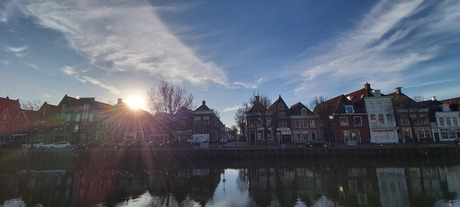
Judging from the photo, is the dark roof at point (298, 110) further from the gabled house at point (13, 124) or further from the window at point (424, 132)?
the gabled house at point (13, 124)

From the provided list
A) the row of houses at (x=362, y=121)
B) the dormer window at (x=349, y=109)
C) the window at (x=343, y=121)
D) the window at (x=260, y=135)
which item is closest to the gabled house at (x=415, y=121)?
the row of houses at (x=362, y=121)

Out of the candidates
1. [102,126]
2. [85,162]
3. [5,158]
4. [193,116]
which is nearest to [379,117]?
[193,116]

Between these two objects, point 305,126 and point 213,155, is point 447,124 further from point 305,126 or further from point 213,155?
point 213,155

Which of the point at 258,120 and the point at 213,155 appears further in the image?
the point at 258,120

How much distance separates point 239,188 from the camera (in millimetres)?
21594

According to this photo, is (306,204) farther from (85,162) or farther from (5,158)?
(5,158)

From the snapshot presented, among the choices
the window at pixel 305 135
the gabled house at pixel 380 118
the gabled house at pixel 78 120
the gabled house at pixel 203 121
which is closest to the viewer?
the gabled house at pixel 380 118

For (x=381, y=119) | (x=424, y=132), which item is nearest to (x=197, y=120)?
(x=381, y=119)

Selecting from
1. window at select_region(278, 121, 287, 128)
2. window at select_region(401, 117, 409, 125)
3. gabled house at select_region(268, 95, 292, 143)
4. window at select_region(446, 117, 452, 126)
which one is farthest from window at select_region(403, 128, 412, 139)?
window at select_region(278, 121, 287, 128)

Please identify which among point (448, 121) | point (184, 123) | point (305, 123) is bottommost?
point (448, 121)

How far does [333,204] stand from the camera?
16.0 m

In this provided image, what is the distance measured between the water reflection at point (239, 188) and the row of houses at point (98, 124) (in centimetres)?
3130

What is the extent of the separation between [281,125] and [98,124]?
44.6 meters

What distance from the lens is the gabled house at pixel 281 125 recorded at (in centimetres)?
5745
